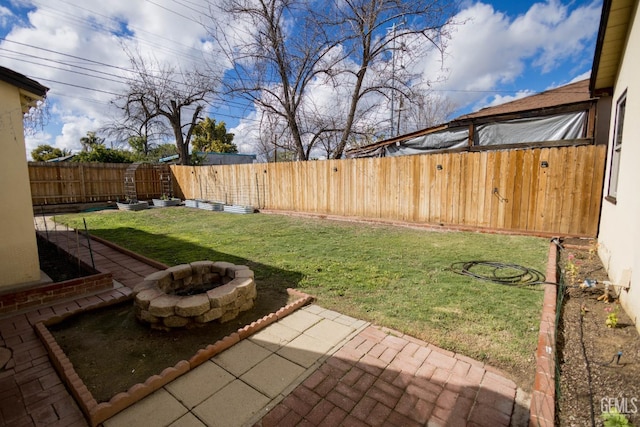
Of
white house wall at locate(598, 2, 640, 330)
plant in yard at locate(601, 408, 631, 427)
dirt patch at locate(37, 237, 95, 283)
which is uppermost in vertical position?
white house wall at locate(598, 2, 640, 330)

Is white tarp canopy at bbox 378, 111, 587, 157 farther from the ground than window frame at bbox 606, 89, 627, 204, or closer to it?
farther from the ground

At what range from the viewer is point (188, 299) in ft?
9.37

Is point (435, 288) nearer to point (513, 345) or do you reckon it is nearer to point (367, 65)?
point (513, 345)

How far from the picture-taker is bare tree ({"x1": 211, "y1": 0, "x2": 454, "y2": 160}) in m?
10.7

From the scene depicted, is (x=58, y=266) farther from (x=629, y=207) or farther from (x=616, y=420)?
(x=629, y=207)

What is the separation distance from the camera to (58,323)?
3.09 metres

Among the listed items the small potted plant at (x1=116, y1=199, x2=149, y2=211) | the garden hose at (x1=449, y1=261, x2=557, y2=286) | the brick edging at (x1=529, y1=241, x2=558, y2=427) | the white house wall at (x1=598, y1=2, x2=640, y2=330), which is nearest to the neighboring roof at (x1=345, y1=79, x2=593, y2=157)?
the white house wall at (x1=598, y1=2, x2=640, y2=330)

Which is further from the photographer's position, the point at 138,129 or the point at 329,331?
the point at 138,129

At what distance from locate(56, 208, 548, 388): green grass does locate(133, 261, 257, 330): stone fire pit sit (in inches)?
29.5

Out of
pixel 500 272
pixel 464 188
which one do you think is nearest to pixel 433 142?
pixel 464 188

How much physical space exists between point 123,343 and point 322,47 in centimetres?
1255

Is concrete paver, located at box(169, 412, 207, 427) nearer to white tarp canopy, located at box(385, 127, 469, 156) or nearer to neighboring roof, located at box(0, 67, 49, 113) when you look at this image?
neighboring roof, located at box(0, 67, 49, 113)

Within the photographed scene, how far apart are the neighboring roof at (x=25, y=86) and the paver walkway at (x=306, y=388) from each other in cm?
279

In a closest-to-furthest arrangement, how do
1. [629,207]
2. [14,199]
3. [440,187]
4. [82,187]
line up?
[629,207], [14,199], [440,187], [82,187]
